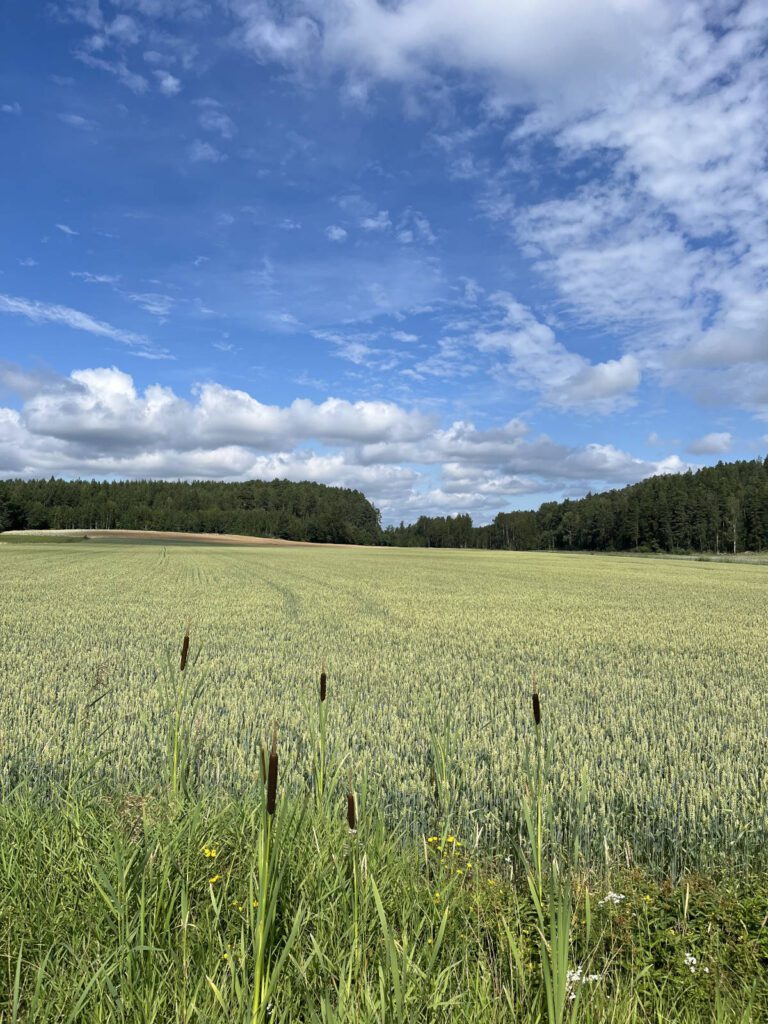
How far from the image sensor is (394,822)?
5258 mm

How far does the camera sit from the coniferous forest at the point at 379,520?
453 ft

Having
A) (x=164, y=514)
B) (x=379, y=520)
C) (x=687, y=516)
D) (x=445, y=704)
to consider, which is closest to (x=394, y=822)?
(x=445, y=704)

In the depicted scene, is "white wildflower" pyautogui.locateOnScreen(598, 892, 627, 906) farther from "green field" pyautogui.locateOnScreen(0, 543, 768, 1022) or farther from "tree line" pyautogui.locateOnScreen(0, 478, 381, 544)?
"tree line" pyautogui.locateOnScreen(0, 478, 381, 544)

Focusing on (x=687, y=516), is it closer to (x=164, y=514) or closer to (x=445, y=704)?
(x=164, y=514)

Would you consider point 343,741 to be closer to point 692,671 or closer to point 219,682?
point 219,682

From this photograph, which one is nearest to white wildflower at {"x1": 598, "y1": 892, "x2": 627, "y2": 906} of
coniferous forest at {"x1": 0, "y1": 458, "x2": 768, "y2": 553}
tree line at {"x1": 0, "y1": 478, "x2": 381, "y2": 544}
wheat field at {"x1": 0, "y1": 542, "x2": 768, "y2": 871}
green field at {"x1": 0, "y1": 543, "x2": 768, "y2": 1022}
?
green field at {"x1": 0, "y1": 543, "x2": 768, "y2": 1022}

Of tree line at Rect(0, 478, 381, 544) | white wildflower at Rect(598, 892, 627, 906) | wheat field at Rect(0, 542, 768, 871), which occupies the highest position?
tree line at Rect(0, 478, 381, 544)

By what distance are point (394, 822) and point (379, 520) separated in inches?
7584

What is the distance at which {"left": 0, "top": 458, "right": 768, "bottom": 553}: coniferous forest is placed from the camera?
138125 mm

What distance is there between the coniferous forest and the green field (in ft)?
446

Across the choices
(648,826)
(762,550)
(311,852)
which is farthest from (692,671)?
(762,550)

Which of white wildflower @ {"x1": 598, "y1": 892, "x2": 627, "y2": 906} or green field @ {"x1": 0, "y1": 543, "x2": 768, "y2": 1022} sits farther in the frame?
white wildflower @ {"x1": 598, "y1": 892, "x2": 627, "y2": 906}

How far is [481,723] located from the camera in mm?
8180

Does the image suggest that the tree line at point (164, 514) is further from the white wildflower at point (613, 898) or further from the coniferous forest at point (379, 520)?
the white wildflower at point (613, 898)
